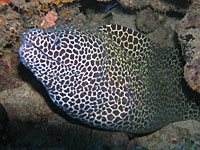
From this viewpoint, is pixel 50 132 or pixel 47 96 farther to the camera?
pixel 47 96

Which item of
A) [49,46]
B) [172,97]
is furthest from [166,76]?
[49,46]

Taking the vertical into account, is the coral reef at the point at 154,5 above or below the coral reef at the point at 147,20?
above

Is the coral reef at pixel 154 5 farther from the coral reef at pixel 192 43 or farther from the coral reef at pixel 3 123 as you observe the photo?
the coral reef at pixel 3 123

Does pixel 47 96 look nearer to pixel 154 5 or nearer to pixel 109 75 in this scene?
pixel 109 75

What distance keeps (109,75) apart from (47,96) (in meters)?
1.69

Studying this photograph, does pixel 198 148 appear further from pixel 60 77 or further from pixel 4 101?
pixel 4 101

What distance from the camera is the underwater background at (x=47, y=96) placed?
127 inches

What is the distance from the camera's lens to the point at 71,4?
391 cm

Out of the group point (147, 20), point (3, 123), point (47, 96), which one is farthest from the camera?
point (147, 20)

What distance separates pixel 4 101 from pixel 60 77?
6.11 ft

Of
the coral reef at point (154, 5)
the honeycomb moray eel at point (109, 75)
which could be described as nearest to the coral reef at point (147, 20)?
the coral reef at point (154, 5)

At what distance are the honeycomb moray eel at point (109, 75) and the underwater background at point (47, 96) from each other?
57cm

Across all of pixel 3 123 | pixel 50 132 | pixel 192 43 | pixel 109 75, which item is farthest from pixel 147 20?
pixel 3 123

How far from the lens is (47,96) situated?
3.88m
